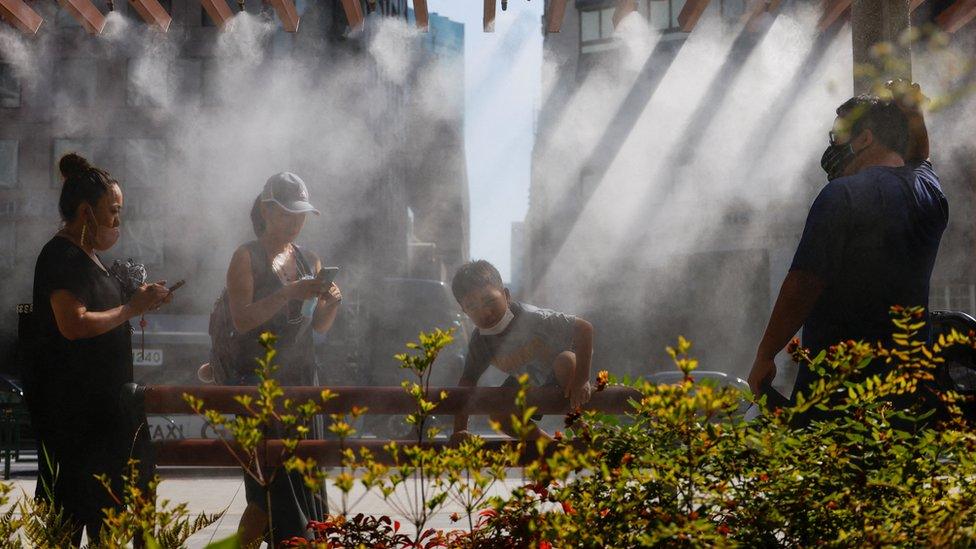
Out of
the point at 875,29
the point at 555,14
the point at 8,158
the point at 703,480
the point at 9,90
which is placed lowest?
the point at 703,480

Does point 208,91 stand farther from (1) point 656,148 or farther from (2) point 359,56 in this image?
(1) point 656,148

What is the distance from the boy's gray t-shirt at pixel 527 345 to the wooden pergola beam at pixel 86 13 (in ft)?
7.60

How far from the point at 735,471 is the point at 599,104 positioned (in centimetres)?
2185

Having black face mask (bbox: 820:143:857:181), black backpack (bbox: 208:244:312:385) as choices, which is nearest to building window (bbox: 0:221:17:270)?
black backpack (bbox: 208:244:312:385)

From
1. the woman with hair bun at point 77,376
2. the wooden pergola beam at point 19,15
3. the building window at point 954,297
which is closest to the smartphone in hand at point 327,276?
the woman with hair bun at point 77,376

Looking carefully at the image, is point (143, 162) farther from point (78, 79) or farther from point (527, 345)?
point (527, 345)

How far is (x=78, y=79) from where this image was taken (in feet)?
84.6

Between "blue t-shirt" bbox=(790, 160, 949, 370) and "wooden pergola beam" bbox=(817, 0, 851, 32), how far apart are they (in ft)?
7.32

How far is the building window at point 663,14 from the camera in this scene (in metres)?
22.8

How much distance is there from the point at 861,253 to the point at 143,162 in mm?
24710

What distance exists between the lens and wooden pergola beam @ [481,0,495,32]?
4473 millimetres

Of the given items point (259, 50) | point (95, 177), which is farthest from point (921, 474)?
point (259, 50)

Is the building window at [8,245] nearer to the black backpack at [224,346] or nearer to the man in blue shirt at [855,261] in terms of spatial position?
the black backpack at [224,346]

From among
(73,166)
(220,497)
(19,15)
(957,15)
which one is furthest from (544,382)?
(220,497)
